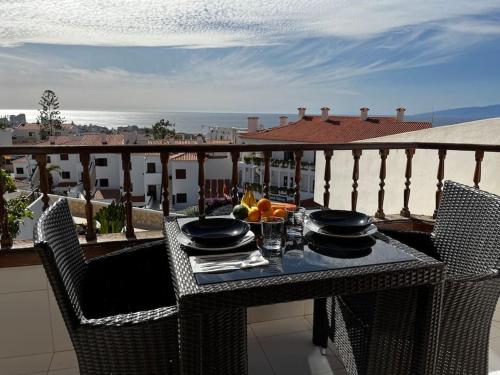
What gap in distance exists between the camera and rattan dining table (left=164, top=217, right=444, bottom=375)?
1.14 meters

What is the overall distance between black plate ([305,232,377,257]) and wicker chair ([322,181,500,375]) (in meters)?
0.23

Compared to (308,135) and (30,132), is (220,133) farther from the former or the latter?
(30,132)

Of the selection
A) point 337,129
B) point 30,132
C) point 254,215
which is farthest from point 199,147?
point 30,132

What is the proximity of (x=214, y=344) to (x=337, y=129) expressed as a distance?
22519mm

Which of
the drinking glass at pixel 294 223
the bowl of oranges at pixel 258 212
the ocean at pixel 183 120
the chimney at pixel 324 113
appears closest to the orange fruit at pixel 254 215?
the bowl of oranges at pixel 258 212

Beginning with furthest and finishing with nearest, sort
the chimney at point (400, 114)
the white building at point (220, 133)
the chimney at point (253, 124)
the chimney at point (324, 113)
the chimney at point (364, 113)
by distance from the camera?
the white building at point (220, 133) < the chimney at point (253, 124) < the chimney at point (324, 113) < the chimney at point (364, 113) < the chimney at point (400, 114)

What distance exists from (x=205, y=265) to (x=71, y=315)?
0.47 metres

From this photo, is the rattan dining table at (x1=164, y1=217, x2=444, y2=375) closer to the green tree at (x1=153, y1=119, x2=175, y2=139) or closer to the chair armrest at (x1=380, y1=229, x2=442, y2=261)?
the chair armrest at (x1=380, y1=229, x2=442, y2=261)

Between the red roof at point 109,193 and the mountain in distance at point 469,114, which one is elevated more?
the mountain in distance at point 469,114

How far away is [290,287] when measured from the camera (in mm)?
1182

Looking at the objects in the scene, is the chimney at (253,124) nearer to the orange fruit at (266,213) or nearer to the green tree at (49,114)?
the green tree at (49,114)

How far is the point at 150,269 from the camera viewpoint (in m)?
1.80

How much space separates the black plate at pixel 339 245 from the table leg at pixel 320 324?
0.73m

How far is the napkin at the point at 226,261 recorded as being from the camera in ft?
4.11
